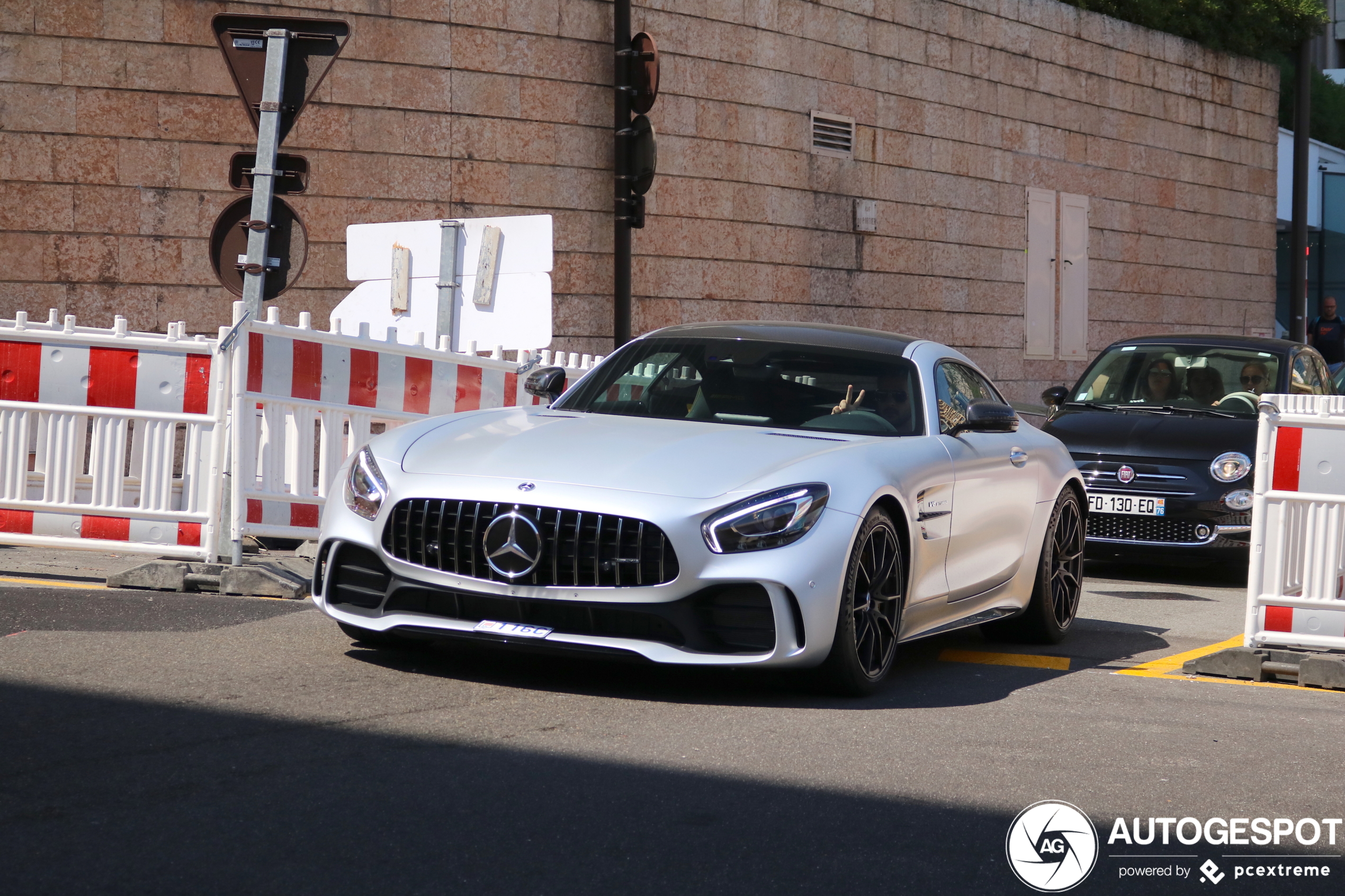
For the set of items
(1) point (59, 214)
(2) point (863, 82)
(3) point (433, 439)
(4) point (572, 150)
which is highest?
(2) point (863, 82)

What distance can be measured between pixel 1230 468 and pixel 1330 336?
15546mm

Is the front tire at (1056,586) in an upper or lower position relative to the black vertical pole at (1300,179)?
lower

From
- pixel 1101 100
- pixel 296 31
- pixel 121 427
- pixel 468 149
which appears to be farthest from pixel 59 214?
pixel 1101 100

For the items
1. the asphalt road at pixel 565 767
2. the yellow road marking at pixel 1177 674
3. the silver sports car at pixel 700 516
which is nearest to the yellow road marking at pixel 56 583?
the asphalt road at pixel 565 767

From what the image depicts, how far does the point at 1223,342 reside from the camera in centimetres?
1227

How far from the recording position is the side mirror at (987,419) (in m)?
6.75

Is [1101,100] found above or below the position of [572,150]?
above

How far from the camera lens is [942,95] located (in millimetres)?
20547

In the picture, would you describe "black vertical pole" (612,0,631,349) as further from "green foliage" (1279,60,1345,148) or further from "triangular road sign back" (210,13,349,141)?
"green foliage" (1279,60,1345,148)

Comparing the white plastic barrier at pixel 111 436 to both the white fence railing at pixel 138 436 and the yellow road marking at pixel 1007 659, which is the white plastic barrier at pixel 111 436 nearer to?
the white fence railing at pixel 138 436

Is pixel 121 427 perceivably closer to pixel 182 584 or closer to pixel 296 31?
pixel 182 584

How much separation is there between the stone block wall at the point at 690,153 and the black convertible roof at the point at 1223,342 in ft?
18.8

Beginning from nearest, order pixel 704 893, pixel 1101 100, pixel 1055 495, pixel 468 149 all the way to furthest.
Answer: pixel 704 893 → pixel 1055 495 → pixel 468 149 → pixel 1101 100

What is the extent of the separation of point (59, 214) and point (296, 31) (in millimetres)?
5833
